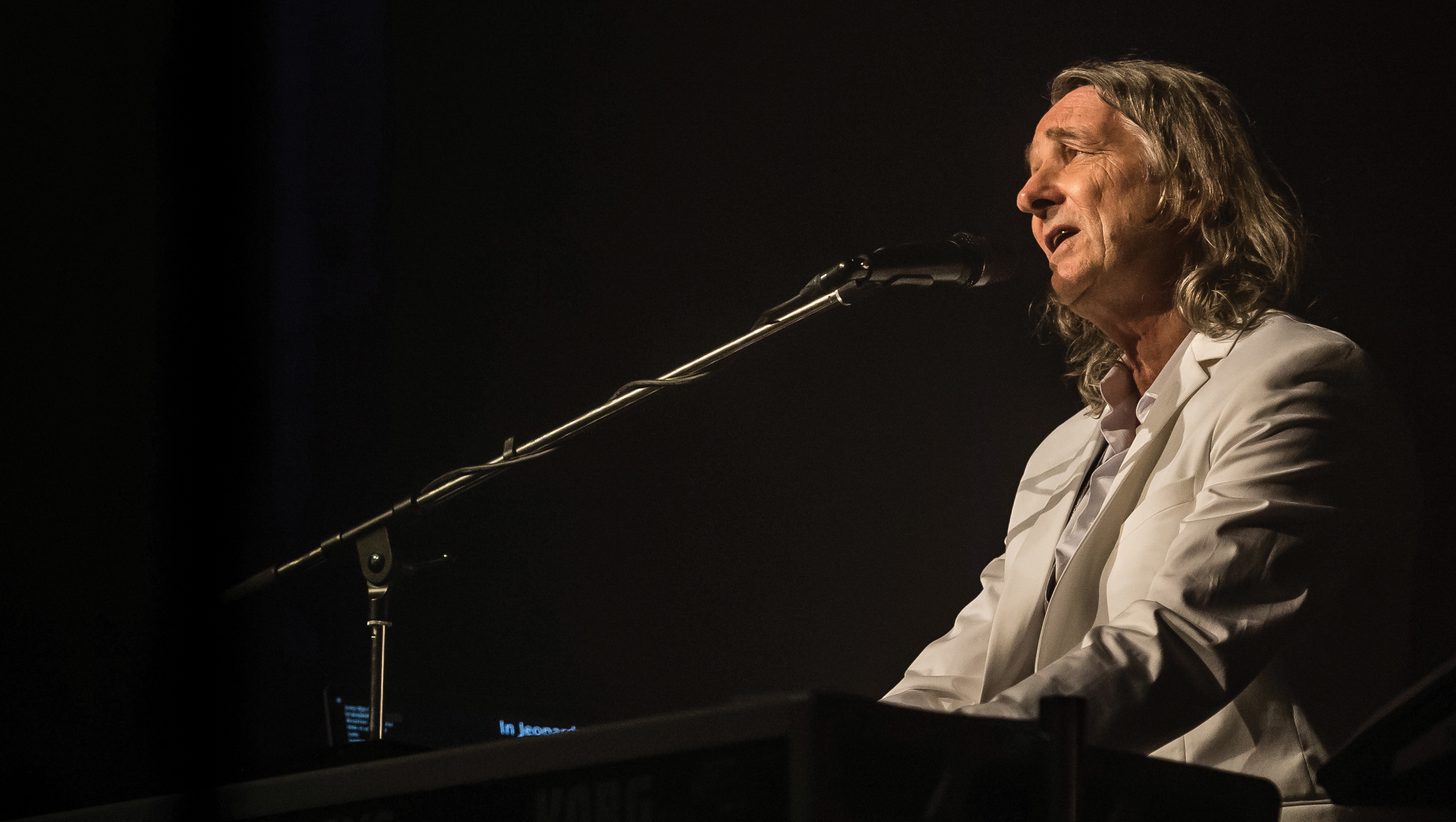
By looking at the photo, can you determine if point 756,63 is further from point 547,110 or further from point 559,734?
point 559,734

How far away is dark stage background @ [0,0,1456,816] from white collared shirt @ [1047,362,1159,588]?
32 cm

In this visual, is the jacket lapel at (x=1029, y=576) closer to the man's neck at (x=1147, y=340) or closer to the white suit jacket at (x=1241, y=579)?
the white suit jacket at (x=1241, y=579)

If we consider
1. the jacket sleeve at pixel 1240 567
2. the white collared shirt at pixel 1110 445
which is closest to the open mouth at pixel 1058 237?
the white collared shirt at pixel 1110 445

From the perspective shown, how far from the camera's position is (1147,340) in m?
2.09

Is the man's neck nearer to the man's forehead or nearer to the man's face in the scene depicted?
the man's face

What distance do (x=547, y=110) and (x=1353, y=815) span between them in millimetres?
2626

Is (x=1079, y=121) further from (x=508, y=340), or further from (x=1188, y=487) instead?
(x=508, y=340)

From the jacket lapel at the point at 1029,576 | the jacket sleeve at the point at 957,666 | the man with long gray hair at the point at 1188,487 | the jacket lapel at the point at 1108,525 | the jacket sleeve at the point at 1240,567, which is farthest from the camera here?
the jacket sleeve at the point at 957,666

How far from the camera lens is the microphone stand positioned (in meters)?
1.74

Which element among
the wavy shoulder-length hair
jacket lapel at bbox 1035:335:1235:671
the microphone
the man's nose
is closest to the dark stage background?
the wavy shoulder-length hair

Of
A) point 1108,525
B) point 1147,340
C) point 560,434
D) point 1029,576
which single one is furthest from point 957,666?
point 560,434

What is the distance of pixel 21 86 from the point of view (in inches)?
124

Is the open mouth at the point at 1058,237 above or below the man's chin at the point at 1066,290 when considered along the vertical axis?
above

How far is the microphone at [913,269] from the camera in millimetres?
1709
